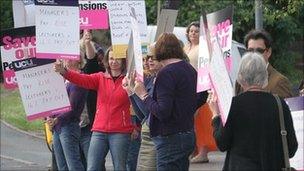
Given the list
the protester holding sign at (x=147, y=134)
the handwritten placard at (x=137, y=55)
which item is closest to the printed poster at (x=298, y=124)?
the handwritten placard at (x=137, y=55)

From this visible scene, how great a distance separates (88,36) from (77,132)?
107cm

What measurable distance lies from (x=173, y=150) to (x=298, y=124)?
1412 mm

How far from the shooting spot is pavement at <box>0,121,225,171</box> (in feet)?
38.1

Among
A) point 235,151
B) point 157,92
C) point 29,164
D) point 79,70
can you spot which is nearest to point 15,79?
point 79,70

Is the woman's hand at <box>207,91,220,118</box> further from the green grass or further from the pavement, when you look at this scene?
the green grass

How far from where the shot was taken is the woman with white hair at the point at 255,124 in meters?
4.99

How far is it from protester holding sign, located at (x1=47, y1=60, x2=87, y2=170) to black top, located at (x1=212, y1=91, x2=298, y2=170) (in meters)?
3.53

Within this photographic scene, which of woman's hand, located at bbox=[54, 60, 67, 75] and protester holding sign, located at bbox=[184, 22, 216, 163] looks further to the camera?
protester holding sign, located at bbox=[184, 22, 216, 163]

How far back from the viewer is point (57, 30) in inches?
296

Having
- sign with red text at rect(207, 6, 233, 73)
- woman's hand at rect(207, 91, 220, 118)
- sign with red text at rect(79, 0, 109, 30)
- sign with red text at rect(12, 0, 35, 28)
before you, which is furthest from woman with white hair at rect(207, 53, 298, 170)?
sign with red text at rect(12, 0, 35, 28)

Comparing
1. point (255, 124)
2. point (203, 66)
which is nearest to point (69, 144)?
point (203, 66)

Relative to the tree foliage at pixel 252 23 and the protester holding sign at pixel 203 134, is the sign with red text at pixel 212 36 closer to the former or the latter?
the protester holding sign at pixel 203 134

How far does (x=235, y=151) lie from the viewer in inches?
199

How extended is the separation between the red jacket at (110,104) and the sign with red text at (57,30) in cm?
41
